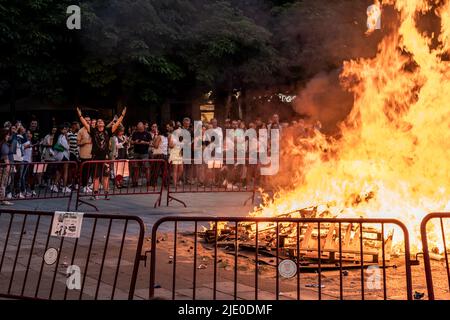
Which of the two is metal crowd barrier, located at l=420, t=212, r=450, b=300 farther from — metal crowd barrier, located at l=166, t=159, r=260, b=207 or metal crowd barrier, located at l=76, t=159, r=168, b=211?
metal crowd barrier, located at l=166, t=159, r=260, b=207

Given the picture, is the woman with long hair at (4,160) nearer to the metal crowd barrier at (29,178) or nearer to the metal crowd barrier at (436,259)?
the metal crowd barrier at (29,178)

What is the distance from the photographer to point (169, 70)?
23.0 m

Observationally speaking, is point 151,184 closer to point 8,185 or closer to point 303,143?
point 8,185

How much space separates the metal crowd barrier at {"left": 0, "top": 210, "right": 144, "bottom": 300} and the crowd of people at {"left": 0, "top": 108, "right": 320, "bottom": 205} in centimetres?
266

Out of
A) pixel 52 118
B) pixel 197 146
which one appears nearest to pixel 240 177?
pixel 197 146

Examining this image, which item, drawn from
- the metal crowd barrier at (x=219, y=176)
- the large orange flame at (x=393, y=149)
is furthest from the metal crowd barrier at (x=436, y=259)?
the metal crowd barrier at (x=219, y=176)

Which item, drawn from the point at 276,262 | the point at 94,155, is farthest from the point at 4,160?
the point at 276,262

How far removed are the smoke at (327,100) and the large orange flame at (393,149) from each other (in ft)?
34.1

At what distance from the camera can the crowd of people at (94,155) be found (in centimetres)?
1400

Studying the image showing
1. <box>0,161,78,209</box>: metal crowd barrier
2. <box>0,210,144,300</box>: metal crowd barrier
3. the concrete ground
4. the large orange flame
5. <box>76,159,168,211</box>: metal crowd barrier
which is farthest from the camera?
<box>76,159,168,211</box>: metal crowd barrier

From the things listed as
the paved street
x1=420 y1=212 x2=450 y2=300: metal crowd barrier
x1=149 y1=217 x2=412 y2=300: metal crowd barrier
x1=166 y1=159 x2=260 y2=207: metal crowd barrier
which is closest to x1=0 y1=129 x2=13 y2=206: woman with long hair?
the paved street

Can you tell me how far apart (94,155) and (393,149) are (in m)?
7.35

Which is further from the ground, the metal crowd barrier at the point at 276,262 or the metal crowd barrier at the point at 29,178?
the metal crowd barrier at the point at 29,178

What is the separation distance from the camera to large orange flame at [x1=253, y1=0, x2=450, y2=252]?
378 inches
